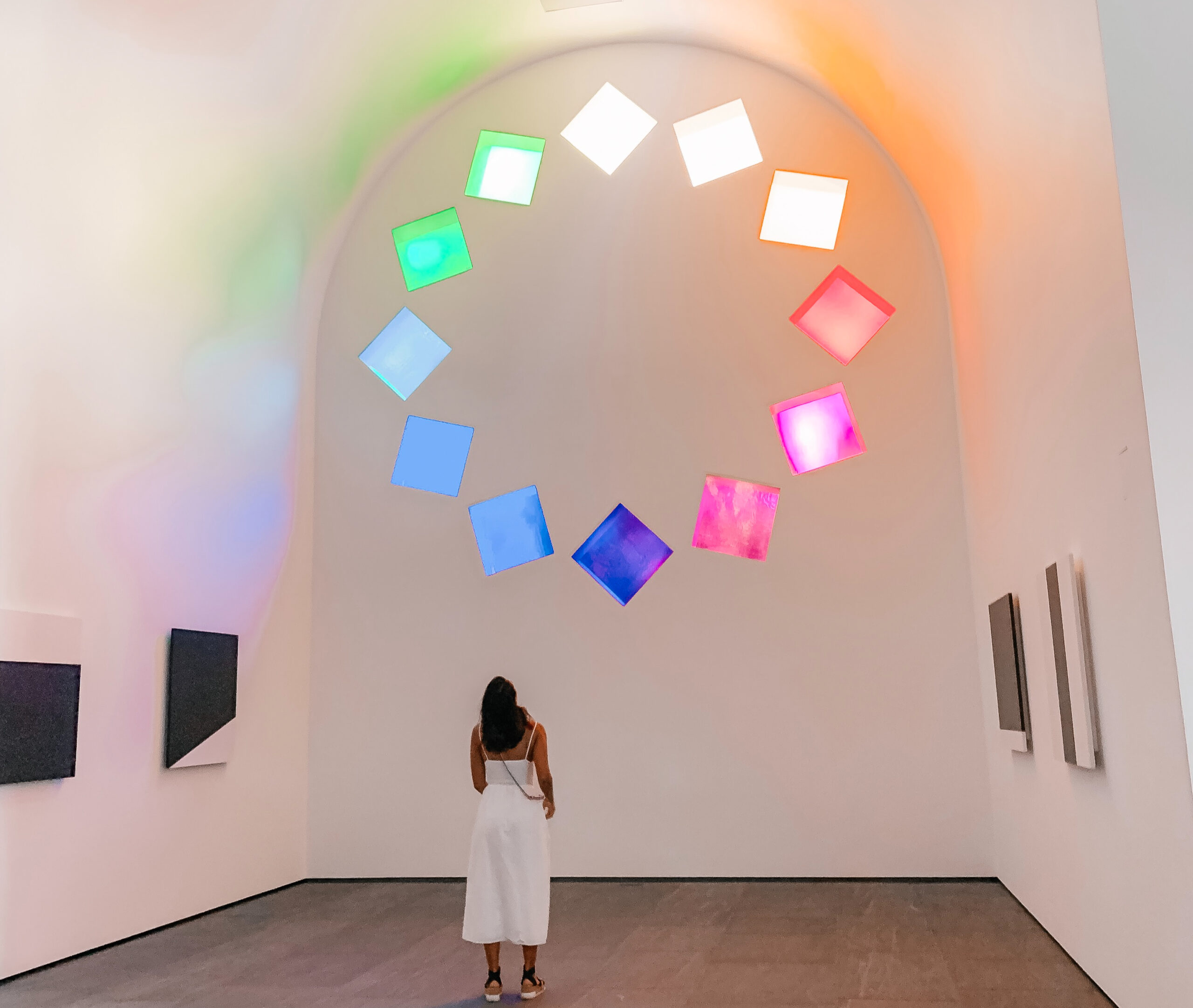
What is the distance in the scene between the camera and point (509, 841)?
396 centimetres

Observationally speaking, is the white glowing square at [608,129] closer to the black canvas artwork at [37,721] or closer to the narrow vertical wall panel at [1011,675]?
the narrow vertical wall panel at [1011,675]

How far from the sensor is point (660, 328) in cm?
673

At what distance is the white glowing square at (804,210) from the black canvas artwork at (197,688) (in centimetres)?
393

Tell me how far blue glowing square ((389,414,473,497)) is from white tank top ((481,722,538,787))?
2949 mm

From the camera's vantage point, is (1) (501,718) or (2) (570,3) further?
(2) (570,3)

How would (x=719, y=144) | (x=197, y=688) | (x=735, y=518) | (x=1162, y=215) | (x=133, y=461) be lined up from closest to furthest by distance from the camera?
1. (x=1162, y=215)
2. (x=133, y=461)
3. (x=197, y=688)
4. (x=735, y=518)
5. (x=719, y=144)

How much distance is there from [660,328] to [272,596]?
2.79 m

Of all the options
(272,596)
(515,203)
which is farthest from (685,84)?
(272,596)

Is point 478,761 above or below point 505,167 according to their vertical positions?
below

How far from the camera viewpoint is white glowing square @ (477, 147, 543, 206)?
6.94 metres

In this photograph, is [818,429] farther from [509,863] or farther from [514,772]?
[509,863]

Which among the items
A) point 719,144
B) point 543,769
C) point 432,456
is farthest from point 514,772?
point 719,144

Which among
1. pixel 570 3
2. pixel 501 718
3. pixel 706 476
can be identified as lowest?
pixel 501 718

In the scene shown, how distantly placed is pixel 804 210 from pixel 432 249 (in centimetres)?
234
